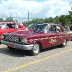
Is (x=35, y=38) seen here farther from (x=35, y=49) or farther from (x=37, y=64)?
(x=37, y=64)

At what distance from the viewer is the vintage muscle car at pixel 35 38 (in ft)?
37.5

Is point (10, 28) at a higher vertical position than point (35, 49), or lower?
higher

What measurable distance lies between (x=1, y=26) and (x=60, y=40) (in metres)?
4.21

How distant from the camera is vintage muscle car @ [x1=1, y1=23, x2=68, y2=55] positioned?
37.5 ft

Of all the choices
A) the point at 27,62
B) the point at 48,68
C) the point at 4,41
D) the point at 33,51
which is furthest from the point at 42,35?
the point at 48,68

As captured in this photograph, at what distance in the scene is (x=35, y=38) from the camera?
1183 centimetres

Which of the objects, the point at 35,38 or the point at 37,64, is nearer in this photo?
the point at 37,64

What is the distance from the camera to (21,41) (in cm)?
1145

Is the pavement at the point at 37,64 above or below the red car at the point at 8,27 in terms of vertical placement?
below

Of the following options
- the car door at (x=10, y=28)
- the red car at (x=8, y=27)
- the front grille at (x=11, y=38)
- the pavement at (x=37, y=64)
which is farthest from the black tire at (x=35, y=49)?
the car door at (x=10, y=28)

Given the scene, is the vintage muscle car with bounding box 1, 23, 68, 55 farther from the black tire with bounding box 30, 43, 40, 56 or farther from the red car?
the red car

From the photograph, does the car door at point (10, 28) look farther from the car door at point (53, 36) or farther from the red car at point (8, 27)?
the car door at point (53, 36)

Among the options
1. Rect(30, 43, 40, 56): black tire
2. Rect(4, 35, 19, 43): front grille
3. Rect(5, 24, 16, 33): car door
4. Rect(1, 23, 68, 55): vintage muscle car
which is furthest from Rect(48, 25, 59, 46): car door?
Rect(5, 24, 16, 33): car door

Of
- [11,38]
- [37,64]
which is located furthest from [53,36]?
[37,64]
